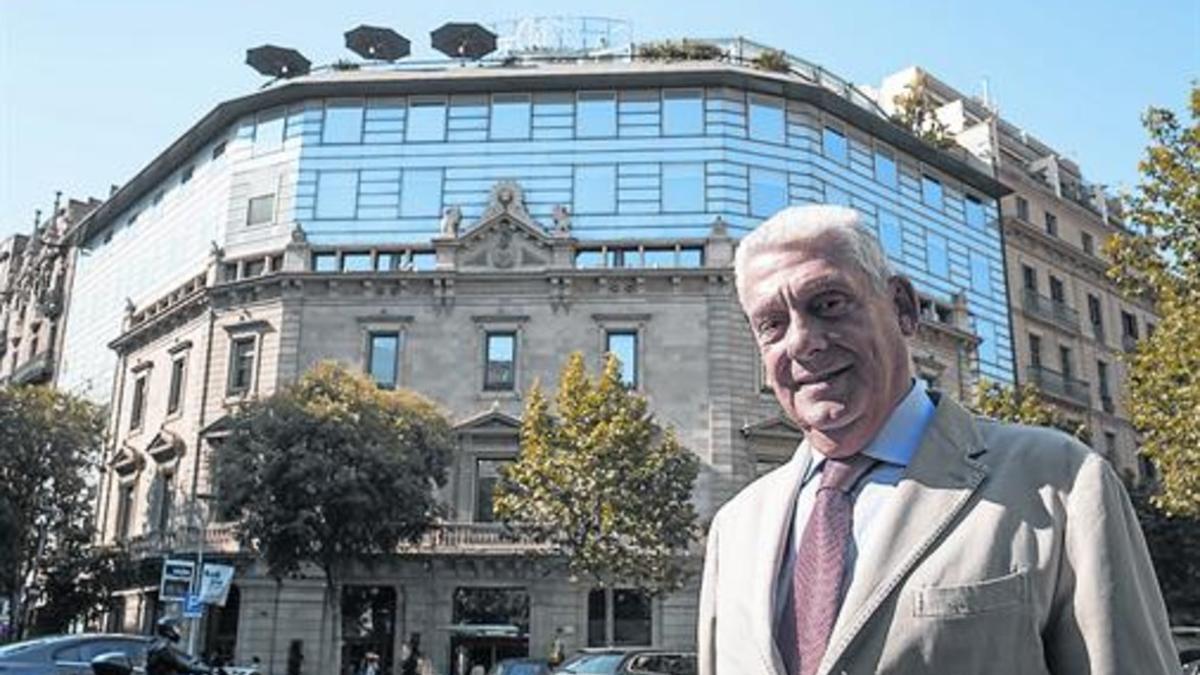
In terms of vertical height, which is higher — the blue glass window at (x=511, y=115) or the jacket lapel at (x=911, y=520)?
the blue glass window at (x=511, y=115)

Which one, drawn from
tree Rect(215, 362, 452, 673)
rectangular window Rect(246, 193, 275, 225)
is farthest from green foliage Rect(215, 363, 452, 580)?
rectangular window Rect(246, 193, 275, 225)

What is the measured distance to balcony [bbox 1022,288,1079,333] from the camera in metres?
39.0

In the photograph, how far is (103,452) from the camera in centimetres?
3584

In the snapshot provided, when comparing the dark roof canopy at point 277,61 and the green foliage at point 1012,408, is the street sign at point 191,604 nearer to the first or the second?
the green foliage at point 1012,408

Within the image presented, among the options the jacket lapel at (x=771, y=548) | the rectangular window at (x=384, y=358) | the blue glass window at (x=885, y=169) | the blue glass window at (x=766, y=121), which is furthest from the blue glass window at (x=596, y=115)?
the jacket lapel at (x=771, y=548)

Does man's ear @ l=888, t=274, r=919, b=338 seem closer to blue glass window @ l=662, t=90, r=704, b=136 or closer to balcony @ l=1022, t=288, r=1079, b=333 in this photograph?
blue glass window @ l=662, t=90, r=704, b=136

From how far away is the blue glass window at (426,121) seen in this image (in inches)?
1271

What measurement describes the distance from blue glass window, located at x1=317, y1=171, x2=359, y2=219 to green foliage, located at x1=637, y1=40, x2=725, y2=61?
9.91 meters

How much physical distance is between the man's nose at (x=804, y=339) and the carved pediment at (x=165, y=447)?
3285 cm

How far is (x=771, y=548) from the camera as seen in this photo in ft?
6.29

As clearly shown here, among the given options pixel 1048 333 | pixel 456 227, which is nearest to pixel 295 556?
pixel 456 227

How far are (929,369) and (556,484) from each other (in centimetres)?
1441

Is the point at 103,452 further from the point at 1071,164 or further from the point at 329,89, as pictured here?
the point at 1071,164

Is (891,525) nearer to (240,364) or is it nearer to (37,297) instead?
(240,364)
